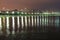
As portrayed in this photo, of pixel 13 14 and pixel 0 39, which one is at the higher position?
pixel 13 14

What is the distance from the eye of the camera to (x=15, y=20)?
66562mm

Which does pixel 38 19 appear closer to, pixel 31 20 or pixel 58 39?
pixel 31 20

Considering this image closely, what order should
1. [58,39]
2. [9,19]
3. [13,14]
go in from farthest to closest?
[9,19]
[13,14]
[58,39]

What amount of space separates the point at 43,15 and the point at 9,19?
386 inches

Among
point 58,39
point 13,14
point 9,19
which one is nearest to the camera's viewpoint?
point 58,39

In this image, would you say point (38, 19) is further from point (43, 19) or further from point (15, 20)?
point (15, 20)

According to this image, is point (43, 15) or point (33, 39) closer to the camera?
point (33, 39)

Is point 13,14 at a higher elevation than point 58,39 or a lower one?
higher

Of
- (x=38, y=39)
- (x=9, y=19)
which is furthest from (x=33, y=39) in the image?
(x=9, y=19)

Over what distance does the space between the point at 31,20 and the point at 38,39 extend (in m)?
38.8

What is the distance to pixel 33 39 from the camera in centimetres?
2830

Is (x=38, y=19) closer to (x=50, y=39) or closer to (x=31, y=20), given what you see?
(x=31, y=20)

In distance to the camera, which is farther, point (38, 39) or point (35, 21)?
point (35, 21)

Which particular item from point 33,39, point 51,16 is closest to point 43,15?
point 51,16
